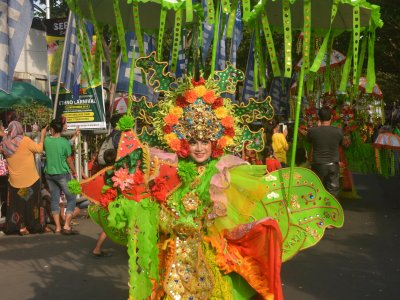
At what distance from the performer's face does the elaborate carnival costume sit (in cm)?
3

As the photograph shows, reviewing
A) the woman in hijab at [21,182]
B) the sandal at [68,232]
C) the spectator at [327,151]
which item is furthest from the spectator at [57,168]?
the spectator at [327,151]

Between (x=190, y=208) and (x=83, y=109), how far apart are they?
26.2 ft

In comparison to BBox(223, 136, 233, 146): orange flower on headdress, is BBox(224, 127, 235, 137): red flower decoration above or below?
above

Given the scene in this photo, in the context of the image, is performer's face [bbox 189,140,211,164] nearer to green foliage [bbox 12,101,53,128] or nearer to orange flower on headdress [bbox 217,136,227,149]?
orange flower on headdress [bbox 217,136,227,149]

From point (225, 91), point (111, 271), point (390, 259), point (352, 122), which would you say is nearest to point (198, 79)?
point (225, 91)

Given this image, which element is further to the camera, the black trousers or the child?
the child

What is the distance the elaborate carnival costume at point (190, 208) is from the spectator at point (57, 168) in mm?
4595

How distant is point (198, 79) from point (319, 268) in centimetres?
311

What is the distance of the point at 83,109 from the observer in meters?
11.8

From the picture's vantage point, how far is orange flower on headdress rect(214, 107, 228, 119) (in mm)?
4445

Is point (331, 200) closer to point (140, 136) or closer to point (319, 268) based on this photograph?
point (140, 136)

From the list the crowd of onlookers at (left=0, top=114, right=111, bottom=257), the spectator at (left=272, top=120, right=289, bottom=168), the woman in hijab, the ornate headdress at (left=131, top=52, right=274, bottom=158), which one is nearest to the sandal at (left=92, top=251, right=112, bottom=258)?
the crowd of onlookers at (left=0, top=114, right=111, bottom=257)

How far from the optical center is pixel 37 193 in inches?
359

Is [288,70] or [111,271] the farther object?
[111,271]
